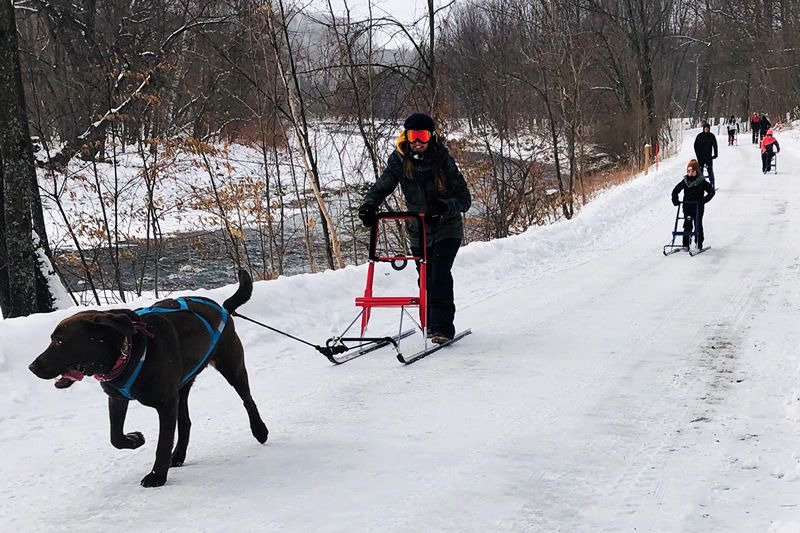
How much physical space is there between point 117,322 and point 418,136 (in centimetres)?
361

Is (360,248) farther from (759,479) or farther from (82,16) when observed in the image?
(759,479)

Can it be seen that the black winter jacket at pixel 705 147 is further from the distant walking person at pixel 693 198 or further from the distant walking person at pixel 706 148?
the distant walking person at pixel 693 198

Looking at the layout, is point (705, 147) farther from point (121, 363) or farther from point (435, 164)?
point (121, 363)

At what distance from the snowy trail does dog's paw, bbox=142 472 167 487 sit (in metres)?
0.06

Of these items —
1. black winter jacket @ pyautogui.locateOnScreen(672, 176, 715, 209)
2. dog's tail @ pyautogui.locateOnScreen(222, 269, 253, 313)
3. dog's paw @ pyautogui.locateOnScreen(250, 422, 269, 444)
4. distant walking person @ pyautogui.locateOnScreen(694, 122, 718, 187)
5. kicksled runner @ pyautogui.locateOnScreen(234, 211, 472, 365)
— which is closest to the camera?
dog's tail @ pyautogui.locateOnScreen(222, 269, 253, 313)

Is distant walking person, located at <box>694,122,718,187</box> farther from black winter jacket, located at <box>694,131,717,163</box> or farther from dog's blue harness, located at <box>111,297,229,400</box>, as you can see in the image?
dog's blue harness, located at <box>111,297,229,400</box>

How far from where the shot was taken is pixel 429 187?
6.70 metres

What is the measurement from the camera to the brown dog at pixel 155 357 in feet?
11.0

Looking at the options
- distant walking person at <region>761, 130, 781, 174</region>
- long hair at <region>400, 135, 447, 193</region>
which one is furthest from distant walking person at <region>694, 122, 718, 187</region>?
long hair at <region>400, 135, 447, 193</region>

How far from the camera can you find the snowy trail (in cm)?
352

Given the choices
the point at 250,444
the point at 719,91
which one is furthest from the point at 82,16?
the point at 719,91

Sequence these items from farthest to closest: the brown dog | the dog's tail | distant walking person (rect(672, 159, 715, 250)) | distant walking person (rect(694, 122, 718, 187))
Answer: distant walking person (rect(694, 122, 718, 187)) → distant walking person (rect(672, 159, 715, 250)) → the dog's tail → the brown dog

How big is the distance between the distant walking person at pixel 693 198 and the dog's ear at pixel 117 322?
10791mm

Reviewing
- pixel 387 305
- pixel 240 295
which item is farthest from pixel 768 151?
pixel 240 295
